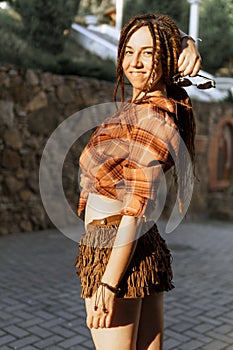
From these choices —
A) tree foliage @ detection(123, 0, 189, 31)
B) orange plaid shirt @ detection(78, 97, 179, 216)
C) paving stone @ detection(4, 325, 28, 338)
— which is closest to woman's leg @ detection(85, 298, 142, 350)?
orange plaid shirt @ detection(78, 97, 179, 216)

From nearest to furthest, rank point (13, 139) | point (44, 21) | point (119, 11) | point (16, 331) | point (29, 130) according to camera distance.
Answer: point (16, 331), point (13, 139), point (29, 130), point (44, 21), point (119, 11)

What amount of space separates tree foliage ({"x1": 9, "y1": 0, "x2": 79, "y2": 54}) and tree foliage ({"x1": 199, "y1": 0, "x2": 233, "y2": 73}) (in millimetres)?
7281

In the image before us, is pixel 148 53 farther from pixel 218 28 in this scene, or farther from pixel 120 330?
pixel 218 28

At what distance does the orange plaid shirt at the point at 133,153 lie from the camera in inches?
59.2

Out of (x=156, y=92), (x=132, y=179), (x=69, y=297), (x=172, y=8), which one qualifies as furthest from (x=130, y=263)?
(x=172, y=8)

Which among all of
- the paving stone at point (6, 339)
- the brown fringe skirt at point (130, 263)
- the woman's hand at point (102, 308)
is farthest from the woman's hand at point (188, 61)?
the paving stone at point (6, 339)

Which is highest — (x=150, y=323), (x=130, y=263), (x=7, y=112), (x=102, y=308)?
(x=7, y=112)

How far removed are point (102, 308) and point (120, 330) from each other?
0.13 meters

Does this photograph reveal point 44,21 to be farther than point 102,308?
Yes

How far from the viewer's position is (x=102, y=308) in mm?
1555

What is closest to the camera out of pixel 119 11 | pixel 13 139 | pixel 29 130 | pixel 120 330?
pixel 120 330

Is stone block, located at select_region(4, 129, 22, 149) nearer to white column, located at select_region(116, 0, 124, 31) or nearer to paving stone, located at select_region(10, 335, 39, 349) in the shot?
paving stone, located at select_region(10, 335, 39, 349)

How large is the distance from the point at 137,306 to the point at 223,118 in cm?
915

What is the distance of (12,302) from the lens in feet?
13.2
